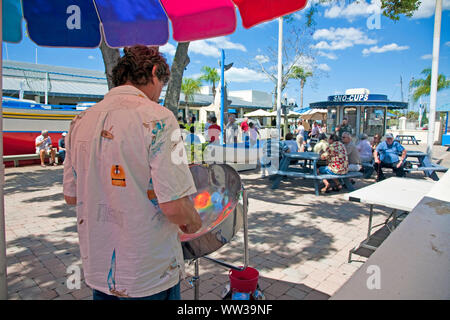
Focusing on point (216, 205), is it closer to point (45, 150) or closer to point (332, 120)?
point (45, 150)

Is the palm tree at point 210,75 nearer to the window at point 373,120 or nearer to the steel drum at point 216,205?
the window at point 373,120

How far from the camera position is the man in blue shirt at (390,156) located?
6.52 metres

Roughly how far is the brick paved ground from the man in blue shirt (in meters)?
1.80

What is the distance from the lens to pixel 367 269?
1023mm

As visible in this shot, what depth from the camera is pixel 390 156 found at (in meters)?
6.54

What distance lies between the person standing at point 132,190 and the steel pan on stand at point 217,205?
297 millimetres

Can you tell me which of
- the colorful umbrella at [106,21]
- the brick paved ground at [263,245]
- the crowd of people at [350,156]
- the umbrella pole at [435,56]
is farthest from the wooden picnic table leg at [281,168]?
the colorful umbrella at [106,21]

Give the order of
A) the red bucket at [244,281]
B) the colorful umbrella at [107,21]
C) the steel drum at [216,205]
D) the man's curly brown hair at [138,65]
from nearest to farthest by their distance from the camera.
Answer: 1. the man's curly brown hair at [138,65]
2. the steel drum at [216,205]
3. the red bucket at [244,281]
4. the colorful umbrella at [107,21]

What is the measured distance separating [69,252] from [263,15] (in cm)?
283

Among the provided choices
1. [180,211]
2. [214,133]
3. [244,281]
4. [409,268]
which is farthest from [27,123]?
[409,268]

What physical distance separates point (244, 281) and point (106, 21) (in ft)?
7.28

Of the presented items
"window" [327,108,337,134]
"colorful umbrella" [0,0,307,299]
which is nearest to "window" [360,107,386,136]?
"window" [327,108,337,134]
